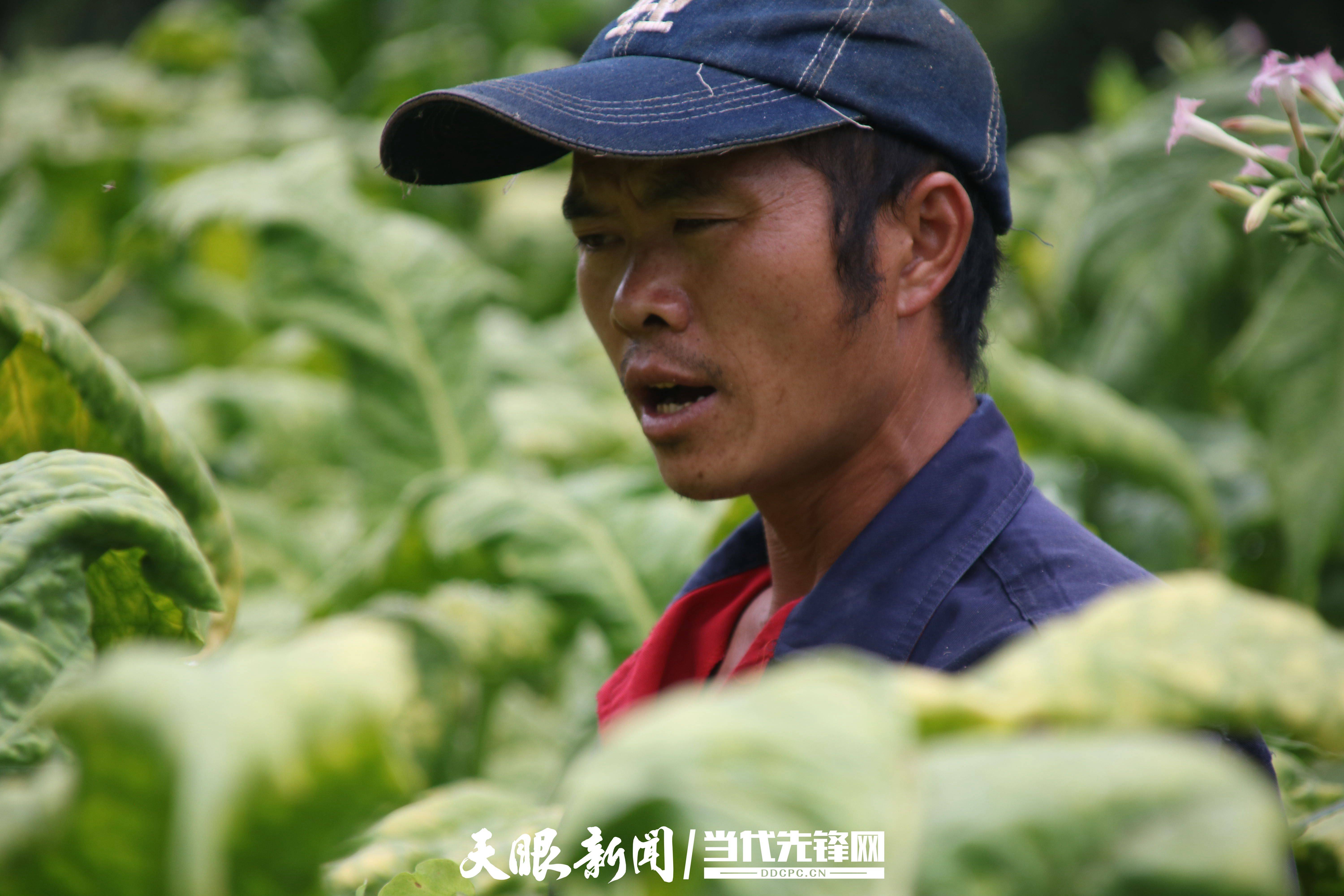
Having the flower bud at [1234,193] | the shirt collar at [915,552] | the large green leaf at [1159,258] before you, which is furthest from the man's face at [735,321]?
the large green leaf at [1159,258]

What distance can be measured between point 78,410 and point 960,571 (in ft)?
3.04

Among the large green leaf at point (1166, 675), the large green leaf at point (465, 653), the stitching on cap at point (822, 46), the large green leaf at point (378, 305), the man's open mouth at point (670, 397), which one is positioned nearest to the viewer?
the large green leaf at point (1166, 675)

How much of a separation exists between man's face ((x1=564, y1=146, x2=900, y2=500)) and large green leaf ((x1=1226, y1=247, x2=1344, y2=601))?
1.18 m

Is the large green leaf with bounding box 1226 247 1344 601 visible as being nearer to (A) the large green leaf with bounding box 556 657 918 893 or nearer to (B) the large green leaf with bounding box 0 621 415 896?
(A) the large green leaf with bounding box 556 657 918 893

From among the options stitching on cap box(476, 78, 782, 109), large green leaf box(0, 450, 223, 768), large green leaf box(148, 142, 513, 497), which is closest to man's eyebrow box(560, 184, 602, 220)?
stitching on cap box(476, 78, 782, 109)

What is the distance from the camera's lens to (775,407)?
1340 mm

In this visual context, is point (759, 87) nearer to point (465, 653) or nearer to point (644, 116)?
point (644, 116)

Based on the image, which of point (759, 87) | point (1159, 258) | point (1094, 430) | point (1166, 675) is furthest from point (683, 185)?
point (1159, 258)

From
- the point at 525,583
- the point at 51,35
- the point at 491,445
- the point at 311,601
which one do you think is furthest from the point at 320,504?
the point at 51,35

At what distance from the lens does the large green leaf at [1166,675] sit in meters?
0.58

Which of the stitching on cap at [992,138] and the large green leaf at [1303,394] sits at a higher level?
the stitching on cap at [992,138]

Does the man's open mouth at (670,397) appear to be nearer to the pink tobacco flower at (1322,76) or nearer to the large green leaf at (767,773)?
the pink tobacco flower at (1322,76)

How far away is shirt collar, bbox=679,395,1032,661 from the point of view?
1232mm

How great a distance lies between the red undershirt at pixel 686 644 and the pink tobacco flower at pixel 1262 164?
0.69m
